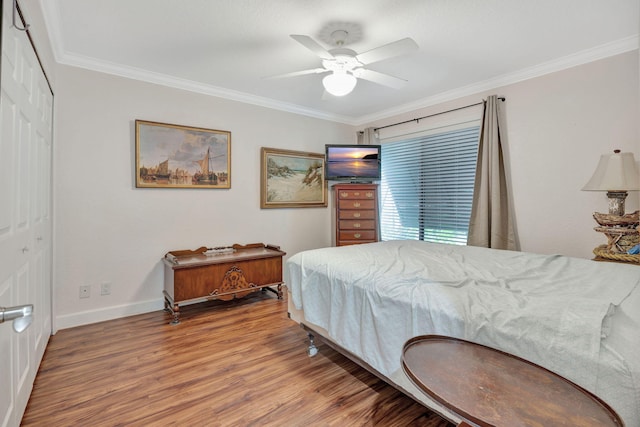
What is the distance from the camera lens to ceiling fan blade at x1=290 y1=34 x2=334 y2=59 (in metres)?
1.94

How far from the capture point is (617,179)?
225 centimetres

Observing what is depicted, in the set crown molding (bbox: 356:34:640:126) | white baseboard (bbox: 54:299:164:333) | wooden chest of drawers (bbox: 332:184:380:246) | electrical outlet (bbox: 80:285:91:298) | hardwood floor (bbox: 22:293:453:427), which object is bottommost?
hardwood floor (bbox: 22:293:453:427)

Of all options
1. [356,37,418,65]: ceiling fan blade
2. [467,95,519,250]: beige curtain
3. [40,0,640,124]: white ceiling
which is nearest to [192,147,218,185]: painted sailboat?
[40,0,640,124]: white ceiling

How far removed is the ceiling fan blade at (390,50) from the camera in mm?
1979

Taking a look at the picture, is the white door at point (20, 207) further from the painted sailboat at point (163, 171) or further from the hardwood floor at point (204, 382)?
the painted sailboat at point (163, 171)

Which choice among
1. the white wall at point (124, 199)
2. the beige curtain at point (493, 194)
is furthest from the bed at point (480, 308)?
the white wall at point (124, 199)

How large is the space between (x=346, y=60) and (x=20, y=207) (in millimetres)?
2130

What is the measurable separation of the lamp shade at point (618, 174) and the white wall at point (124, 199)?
335 cm

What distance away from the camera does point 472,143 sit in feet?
11.8

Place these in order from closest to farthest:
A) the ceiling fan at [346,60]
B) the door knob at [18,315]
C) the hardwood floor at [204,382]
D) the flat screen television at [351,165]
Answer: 1. the door knob at [18,315]
2. the hardwood floor at [204,382]
3. the ceiling fan at [346,60]
4. the flat screen television at [351,165]

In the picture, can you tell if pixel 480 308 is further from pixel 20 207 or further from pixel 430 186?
pixel 430 186

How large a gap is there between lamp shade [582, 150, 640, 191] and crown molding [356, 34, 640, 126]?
939 millimetres

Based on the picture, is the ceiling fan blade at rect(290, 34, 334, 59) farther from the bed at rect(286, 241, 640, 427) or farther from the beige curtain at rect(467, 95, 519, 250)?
the beige curtain at rect(467, 95, 519, 250)

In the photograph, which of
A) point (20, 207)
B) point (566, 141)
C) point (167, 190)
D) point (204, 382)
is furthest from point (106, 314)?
point (566, 141)
